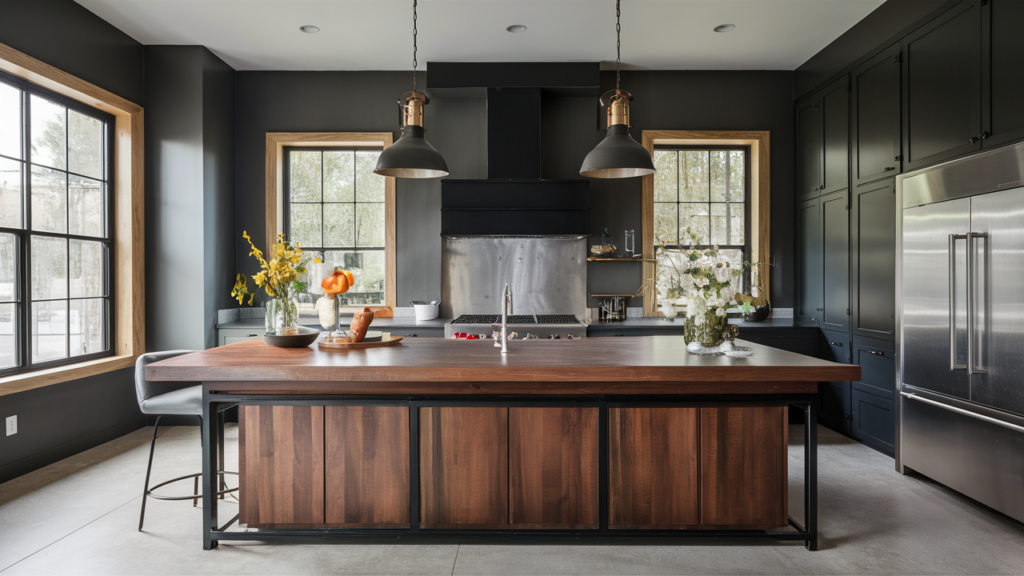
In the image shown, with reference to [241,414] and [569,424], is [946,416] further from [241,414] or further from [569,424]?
[241,414]

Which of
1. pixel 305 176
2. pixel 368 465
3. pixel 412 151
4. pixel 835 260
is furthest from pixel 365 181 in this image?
pixel 835 260

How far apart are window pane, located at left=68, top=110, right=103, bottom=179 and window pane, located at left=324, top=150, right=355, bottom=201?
182cm

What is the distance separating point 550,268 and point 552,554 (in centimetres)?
321

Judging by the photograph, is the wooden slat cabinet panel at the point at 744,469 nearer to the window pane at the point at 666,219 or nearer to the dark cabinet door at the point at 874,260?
the dark cabinet door at the point at 874,260

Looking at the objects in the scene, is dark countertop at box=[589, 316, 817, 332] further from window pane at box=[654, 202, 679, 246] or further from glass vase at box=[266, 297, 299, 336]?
glass vase at box=[266, 297, 299, 336]

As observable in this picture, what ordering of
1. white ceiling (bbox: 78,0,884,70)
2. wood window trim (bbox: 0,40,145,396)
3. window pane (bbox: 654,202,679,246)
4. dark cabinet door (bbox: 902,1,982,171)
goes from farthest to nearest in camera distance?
window pane (bbox: 654,202,679,246), wood window trim (bbox: 0,40,145,396), white ceiling (bbox: 78,0,884,70), dark cabinet door (bbox: 902,1,982,171)

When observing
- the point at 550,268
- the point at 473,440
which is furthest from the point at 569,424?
the point at 550,268

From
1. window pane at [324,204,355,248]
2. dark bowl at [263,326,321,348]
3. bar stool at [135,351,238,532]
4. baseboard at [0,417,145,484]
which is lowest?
baseboard at [0,417,145,484]

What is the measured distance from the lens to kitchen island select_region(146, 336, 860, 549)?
8.12ft

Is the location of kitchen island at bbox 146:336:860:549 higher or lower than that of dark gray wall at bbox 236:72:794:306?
lower

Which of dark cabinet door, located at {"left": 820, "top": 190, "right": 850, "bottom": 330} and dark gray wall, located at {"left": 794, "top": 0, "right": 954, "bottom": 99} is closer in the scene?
dark gray wall, located at {"left": 794, "top": 0, "right": 954, "bottom": 99}

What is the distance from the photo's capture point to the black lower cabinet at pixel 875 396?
381cm

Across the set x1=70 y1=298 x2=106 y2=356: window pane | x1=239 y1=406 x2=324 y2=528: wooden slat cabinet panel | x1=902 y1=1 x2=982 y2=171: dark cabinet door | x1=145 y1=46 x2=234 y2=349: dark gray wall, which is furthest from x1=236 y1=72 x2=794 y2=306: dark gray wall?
x1=239 y1=406 x2=324 y2=528: wooden slat cabinet panel

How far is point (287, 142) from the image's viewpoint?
5.33 meters
